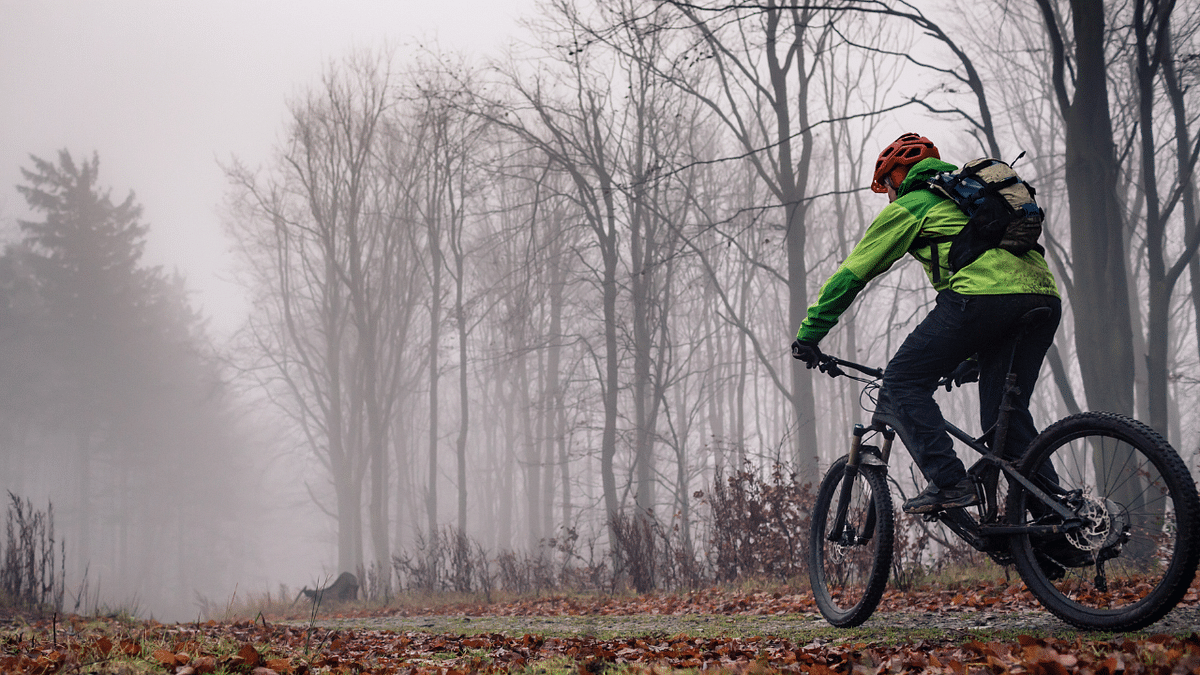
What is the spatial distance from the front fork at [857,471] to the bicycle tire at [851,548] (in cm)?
1

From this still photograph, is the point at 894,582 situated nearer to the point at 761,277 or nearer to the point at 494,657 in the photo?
the point at 494,657

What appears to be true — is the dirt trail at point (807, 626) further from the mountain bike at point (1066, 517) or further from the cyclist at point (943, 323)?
the cyclist at point (943, 323)

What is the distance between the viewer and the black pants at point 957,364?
2.97 m

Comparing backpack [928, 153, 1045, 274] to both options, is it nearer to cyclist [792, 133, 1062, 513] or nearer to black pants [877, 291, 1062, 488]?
cyclist [792, 133, 1062, 513]

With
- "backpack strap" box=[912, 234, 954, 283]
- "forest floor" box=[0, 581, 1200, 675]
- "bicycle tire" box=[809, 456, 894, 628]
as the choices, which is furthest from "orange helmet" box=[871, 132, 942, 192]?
"forest floor" box=[0, 581, 1200, 675]

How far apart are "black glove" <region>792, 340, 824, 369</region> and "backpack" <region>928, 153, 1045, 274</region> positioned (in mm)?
726

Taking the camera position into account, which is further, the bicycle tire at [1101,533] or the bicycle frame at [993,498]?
the bicycle frame at [993,498]

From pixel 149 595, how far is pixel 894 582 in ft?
123

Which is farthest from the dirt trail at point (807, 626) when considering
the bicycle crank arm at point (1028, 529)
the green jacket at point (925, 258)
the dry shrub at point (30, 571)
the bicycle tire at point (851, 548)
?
the dry shrub at point (30, 571)

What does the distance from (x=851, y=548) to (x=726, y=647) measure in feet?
3.79

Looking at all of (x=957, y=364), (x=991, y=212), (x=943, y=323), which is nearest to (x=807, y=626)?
(x=957, y=364)

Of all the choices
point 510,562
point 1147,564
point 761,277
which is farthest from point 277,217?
point 1147,564

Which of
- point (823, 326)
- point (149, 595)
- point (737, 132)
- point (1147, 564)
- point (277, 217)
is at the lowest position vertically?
point (149, 595)

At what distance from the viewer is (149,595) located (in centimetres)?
3384
